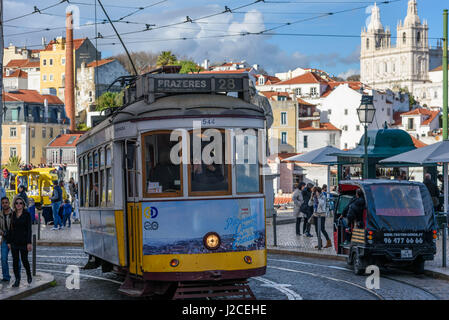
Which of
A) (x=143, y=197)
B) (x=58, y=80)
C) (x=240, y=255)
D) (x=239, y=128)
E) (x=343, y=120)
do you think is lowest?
(x=240, y=255)

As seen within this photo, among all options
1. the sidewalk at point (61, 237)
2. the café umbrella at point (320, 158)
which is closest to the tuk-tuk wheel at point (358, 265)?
the sidewalk at point (61, 237)

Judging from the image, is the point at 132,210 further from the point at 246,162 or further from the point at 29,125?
the point at 29,125

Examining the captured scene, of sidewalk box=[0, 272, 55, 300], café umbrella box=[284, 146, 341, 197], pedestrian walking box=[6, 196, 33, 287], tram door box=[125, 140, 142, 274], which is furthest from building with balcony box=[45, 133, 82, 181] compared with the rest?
tram door box=[125, 140, 142, 274]

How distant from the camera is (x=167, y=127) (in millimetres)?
11711

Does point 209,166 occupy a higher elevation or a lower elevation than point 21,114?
lower

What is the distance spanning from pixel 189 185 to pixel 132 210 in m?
0.97

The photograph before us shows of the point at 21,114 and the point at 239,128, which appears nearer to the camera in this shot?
the point at 239,128

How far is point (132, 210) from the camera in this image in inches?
469

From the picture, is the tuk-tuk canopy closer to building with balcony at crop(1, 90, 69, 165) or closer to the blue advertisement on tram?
the blue advertisement on tram

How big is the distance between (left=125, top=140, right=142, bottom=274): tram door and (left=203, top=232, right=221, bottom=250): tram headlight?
0.92 meters

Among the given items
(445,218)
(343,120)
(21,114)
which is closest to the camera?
(445,218)

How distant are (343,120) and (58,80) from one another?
51461mm
